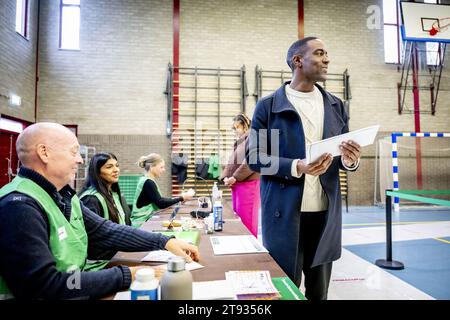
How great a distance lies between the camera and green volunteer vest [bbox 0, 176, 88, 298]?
87cm

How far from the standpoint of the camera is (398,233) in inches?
181

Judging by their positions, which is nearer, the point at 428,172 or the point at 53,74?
the point at 53,74

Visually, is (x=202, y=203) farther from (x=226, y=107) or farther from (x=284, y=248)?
(x=226, y=107)

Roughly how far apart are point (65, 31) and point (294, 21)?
19.5 ft

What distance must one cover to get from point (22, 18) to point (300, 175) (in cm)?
764

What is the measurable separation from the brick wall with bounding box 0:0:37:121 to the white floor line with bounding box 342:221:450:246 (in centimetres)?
668

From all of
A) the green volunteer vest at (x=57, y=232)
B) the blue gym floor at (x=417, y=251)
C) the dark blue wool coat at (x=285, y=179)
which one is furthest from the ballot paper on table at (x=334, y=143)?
the blue gym floor at (x=417, y=251)

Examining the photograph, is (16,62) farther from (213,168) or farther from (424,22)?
(424,22)

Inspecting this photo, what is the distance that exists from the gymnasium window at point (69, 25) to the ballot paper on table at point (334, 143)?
24.8ft

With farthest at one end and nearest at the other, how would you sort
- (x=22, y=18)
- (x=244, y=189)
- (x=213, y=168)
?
(x=213, y=168) < (x=22, y=18) < (x=244, y=189)

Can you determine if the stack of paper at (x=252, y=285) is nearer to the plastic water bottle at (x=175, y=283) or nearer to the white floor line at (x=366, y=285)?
the plastic water bottle at (x=175, y=283)

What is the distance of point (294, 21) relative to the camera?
7570mm

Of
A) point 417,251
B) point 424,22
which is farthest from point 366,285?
point 424,22

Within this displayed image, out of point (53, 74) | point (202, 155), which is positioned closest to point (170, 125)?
point (202, 155)
